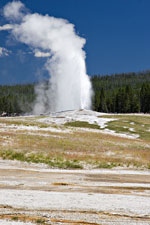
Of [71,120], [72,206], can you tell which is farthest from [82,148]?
[71,120]

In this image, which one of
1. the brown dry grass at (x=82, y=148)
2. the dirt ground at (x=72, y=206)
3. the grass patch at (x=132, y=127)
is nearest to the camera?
the dirt ground at (x=72, y=206)

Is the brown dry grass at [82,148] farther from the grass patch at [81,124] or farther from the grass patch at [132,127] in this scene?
the grass patch at [81,124]

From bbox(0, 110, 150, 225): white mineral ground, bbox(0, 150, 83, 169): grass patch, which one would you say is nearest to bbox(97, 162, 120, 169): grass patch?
bbox(0, 150, 83, 169): grass patch

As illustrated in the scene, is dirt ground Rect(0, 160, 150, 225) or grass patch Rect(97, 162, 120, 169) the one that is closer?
dirt ground Rect(0, 160, 150, 225)

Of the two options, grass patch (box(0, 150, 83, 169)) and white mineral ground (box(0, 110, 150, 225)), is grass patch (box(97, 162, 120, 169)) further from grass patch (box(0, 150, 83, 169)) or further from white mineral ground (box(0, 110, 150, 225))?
white mineral ground (box(0, 110, 150, 225))

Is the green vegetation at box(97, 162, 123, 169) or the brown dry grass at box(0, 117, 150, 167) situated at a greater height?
the brown dry grass at box(0, 117, 150, 167)

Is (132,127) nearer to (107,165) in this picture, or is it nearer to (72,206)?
(107,165)

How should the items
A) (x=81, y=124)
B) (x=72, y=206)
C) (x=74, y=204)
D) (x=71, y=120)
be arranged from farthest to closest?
(x=71, y=120)
(x=81, y=124)
(x=74, y=204)
(x=72, y=206)

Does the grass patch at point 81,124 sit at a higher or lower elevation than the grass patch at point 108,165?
higher

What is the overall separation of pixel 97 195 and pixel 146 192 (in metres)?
4.45

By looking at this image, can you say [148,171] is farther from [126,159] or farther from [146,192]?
[146,192]

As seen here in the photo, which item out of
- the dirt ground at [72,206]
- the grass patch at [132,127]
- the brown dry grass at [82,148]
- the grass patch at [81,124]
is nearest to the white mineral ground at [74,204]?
the dirt ground at [72,206]

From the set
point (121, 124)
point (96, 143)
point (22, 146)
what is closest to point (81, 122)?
point (121, 124)

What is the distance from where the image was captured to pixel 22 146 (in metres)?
39.8
